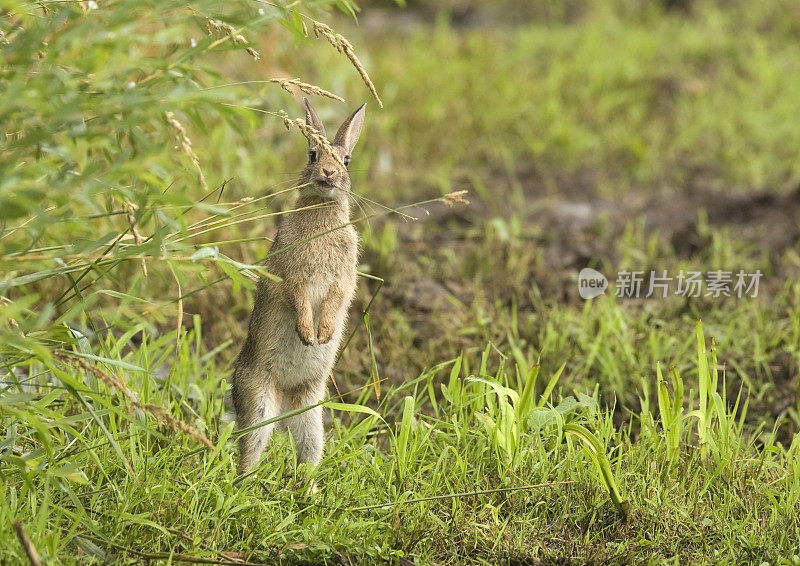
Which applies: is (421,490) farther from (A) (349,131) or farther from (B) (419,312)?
(B) (419,312)

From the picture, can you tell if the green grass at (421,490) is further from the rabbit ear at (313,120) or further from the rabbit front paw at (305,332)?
the rabbit ear at (313,120)

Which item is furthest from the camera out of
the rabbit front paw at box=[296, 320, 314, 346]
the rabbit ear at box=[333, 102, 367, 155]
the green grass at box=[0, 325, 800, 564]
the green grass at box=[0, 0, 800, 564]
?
the rabbit ear at box=[333, 102, 367, 155]

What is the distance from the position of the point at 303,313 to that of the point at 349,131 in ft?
2.05

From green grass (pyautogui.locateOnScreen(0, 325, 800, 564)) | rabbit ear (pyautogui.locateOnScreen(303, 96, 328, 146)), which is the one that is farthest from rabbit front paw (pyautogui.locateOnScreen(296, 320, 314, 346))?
rabbit ear (pyautogui.locateOnScreen(303, 96, 328, 146))

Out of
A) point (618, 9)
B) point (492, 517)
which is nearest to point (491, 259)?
point (492, 517)

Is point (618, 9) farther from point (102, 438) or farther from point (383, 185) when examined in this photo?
point (102, 438)

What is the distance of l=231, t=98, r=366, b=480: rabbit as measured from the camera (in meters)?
3.36

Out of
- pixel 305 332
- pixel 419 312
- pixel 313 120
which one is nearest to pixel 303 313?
pixel 305 332

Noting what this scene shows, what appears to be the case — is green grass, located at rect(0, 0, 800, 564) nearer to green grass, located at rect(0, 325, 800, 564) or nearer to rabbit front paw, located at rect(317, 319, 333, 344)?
green grass, located at rect(0, 325, 800, 564)

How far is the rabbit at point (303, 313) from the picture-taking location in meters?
3.36

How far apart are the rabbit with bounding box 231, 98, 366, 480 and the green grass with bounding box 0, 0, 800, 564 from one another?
11 centimetres

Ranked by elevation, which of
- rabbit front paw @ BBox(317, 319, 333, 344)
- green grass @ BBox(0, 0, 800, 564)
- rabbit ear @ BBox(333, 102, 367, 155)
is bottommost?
green grass @ BBox(0, 0, 800, 564)

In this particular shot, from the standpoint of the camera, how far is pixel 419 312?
489 centimetres

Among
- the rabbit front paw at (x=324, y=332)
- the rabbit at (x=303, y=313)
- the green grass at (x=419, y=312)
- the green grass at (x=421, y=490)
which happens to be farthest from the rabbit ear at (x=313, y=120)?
the green grass at (x=421, y=490)
